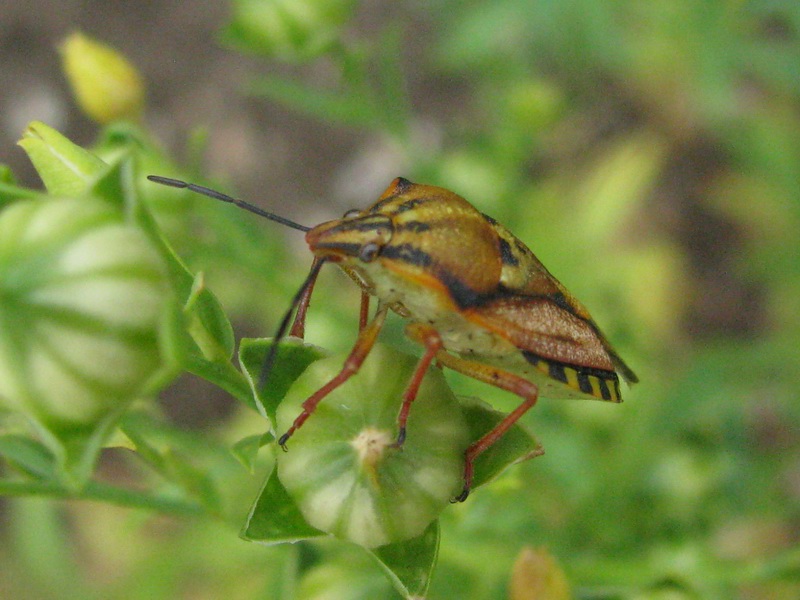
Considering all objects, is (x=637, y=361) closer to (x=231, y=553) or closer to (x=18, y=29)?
(x=231, y=553)

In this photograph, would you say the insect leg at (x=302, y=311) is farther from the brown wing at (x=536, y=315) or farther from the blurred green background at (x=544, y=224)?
the blurred green background at (x=544, y=224)

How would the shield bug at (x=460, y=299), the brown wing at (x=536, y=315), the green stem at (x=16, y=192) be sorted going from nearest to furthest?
1. the green stem at (x=16, y=192)
2. the shield bug at (x=460, y=299)
3. the brown wing at (x=536, y=315)

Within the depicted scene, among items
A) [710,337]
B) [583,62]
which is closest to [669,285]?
[710,337]

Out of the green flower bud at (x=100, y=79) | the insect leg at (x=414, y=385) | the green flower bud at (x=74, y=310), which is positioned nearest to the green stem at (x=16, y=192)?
the green flower bud at (x=74, y=310)

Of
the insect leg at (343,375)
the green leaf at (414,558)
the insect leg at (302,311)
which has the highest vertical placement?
the insect leg at (302,311)

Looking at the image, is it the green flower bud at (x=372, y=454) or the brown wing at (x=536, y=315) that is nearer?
the green flower bud at (x=372, y=454)

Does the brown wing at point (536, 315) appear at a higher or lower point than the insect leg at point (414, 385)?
higher

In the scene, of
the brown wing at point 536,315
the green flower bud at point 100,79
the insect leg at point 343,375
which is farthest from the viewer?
the green flower bud at point 100,79

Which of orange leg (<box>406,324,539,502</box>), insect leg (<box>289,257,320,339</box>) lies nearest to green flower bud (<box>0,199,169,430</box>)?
insect leg (<box>289,257,320,339</box>)
